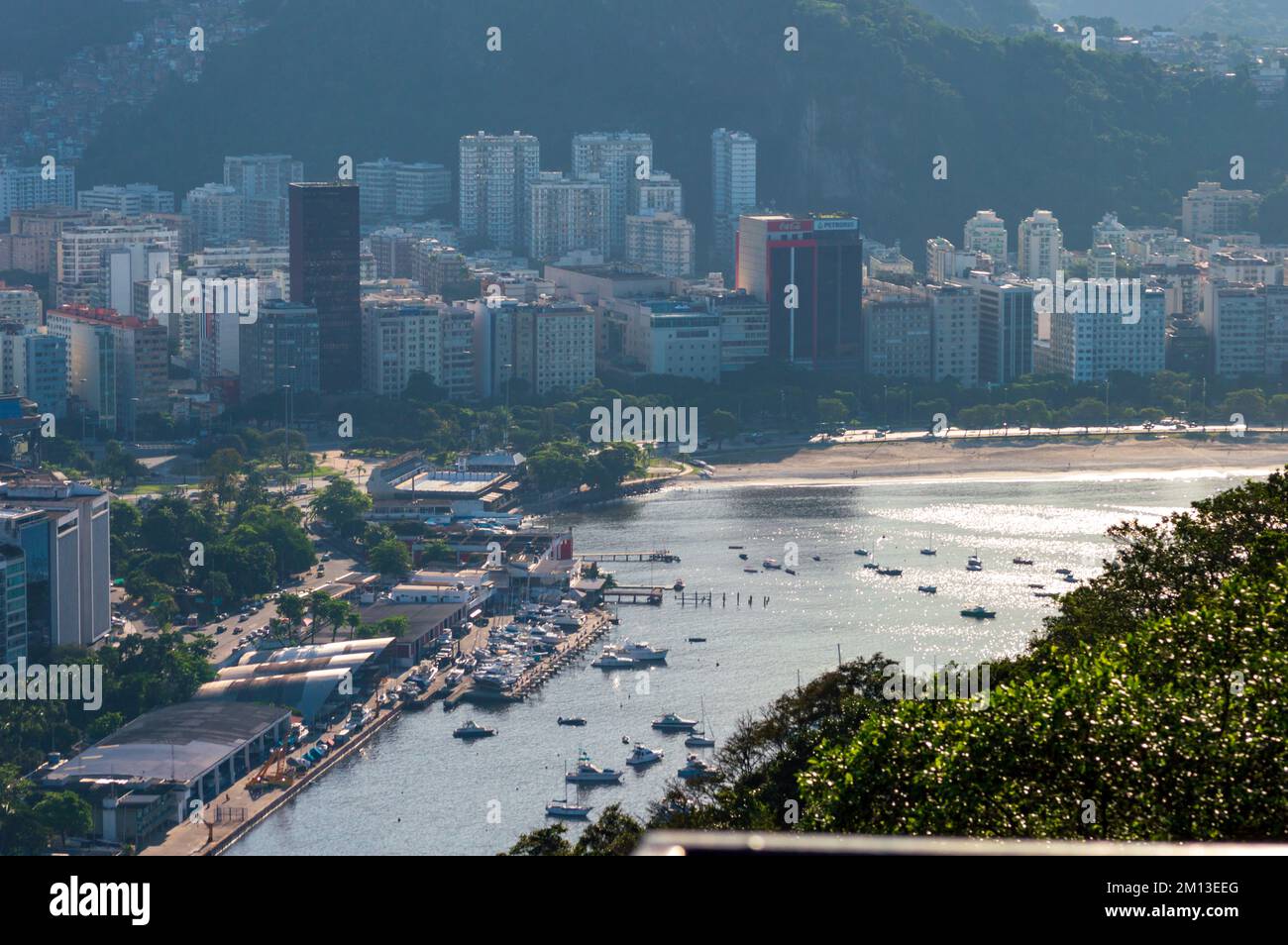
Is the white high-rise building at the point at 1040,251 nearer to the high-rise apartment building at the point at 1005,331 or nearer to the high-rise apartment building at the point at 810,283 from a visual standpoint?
the high-rise apartment building at the point at 1005,331

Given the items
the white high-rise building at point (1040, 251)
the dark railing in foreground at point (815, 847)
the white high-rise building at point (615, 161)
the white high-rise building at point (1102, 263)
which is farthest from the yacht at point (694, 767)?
the white high-rise building at point (615, 161)

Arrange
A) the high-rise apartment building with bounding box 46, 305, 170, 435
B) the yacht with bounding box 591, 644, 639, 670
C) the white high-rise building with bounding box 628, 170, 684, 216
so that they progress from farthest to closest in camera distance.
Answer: the white high-rise building with bounding box 628, 170, 684, 216
the high-rise apartment building with bounding box 46, 305, 170, 435
the yacht with bounding box 591, 644, 639, 670

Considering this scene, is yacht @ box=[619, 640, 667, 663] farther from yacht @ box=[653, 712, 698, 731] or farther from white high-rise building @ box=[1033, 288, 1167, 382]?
white high-rise building @ box=[1033, 288, 1167, 382]

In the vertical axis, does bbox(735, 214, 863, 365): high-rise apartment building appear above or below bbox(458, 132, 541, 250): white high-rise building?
below

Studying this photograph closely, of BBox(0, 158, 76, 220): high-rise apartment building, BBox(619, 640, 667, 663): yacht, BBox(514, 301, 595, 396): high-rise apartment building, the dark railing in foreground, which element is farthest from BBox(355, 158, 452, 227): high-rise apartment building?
the dark railing in foreground
